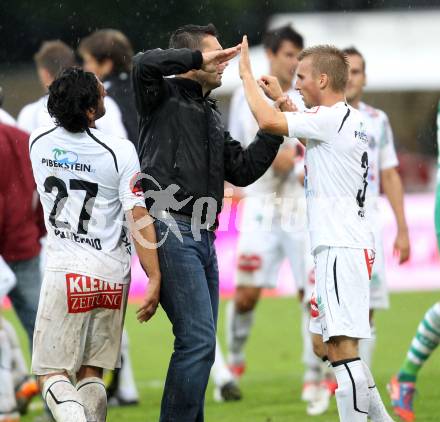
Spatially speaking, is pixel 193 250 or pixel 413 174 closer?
pixel 193 250

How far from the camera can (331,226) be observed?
627 cm

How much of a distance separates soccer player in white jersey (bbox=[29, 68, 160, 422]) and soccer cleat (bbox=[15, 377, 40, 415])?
2553mm

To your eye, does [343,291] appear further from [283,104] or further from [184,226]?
[283,104]

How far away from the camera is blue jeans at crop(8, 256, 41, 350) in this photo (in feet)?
26.3

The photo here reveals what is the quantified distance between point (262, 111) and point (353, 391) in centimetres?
157

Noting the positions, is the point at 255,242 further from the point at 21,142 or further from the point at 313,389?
the point at 21,142

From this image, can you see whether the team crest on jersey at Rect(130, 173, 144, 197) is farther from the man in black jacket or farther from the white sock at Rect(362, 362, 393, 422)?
the white sock at Rect(362, 362, 393, 422)

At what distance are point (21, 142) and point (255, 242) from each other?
2.39 metres

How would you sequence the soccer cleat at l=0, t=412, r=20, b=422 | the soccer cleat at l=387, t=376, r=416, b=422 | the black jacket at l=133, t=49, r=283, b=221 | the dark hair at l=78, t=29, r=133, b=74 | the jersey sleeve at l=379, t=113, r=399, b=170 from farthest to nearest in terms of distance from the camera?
the dark hair at l=78, t=29, r=133, b=74
the jersey sleeve at l=379, t=113, r=399, b=170
the soccer cleat at l=387, t=376, r=416, b=422
the soccer cleat at l=0, t=412, r=20, b=422
the black jacket at l=133, t=49, r=283, b=221

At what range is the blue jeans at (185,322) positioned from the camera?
6094mm

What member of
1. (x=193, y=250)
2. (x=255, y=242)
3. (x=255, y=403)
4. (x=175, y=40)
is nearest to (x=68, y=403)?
(x=193, y=250)

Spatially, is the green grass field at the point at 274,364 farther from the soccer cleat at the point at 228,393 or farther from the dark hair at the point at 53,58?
the dark hair at the point at 53,58

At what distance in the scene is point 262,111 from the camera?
20.2 feet

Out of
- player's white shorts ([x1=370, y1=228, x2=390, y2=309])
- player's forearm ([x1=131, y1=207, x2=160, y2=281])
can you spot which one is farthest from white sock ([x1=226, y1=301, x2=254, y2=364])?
player's forearm ([x1=131, y1=207, x2=160, y2=281])
